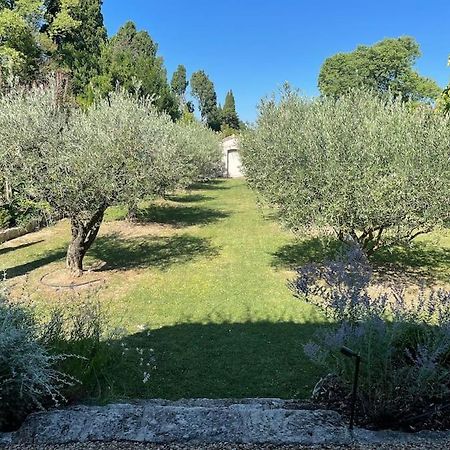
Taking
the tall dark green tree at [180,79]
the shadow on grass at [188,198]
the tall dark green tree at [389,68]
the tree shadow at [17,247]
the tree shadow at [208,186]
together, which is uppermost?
the tall dark green tree at [180,79]

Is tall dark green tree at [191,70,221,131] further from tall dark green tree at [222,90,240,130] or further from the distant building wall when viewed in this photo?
the distant building wall

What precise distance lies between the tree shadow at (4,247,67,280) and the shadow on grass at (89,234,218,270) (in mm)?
832

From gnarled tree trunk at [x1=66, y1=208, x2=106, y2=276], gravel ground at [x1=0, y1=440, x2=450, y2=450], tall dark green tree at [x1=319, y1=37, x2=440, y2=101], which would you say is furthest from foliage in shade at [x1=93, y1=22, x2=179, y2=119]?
tall dark green tree at [x1=319, y1=37, x2=440, y2=101]

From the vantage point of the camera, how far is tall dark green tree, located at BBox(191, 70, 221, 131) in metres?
73.5

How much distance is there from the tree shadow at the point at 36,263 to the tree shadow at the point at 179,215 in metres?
4.06

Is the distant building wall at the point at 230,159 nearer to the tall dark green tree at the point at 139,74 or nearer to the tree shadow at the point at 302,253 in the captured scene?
the tall dark green tree at the point at 139,74

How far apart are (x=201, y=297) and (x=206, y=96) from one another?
69042 millimetres

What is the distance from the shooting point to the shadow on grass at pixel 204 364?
4.11 meters

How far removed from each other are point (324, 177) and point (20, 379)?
6560mm

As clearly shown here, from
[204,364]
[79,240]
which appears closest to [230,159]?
[79,240]

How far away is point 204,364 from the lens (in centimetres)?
553

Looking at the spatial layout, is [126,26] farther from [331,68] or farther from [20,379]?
[20,379]

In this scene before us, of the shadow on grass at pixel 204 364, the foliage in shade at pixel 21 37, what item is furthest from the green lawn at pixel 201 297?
the foliage in shade at pixel 21 37

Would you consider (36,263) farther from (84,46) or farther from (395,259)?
(84,46)
